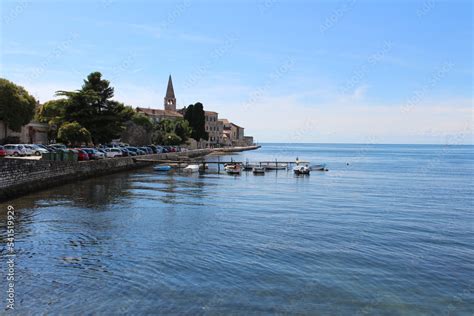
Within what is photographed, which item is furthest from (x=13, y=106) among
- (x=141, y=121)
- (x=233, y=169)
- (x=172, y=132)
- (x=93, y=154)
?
(x=172, y=132)

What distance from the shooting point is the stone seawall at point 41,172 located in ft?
95.3

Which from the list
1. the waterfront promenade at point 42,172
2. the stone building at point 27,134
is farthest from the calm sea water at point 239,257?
the stone building at point 27,134

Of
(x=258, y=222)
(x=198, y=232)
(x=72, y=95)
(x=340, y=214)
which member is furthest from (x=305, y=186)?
(x=72, y=95)

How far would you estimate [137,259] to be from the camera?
15820 mm

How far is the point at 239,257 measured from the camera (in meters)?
16.3

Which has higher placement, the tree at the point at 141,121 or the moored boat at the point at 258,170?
the tree at the point at 141,121

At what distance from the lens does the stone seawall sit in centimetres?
2905

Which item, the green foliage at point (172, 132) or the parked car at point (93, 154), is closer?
the parked car at point (93, 154)

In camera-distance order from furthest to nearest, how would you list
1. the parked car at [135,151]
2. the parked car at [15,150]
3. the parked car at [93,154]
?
the parked car at [135,151] → the parked car at [93,154] → the parked car at [15,150]

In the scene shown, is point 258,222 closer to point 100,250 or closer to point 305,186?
point 100,250

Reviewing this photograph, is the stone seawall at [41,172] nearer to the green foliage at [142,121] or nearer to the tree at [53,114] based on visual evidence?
the tree at [53,114]

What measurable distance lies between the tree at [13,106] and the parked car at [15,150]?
9.84 m

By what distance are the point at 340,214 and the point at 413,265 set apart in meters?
11.0

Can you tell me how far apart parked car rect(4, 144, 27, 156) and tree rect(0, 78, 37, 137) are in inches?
388
